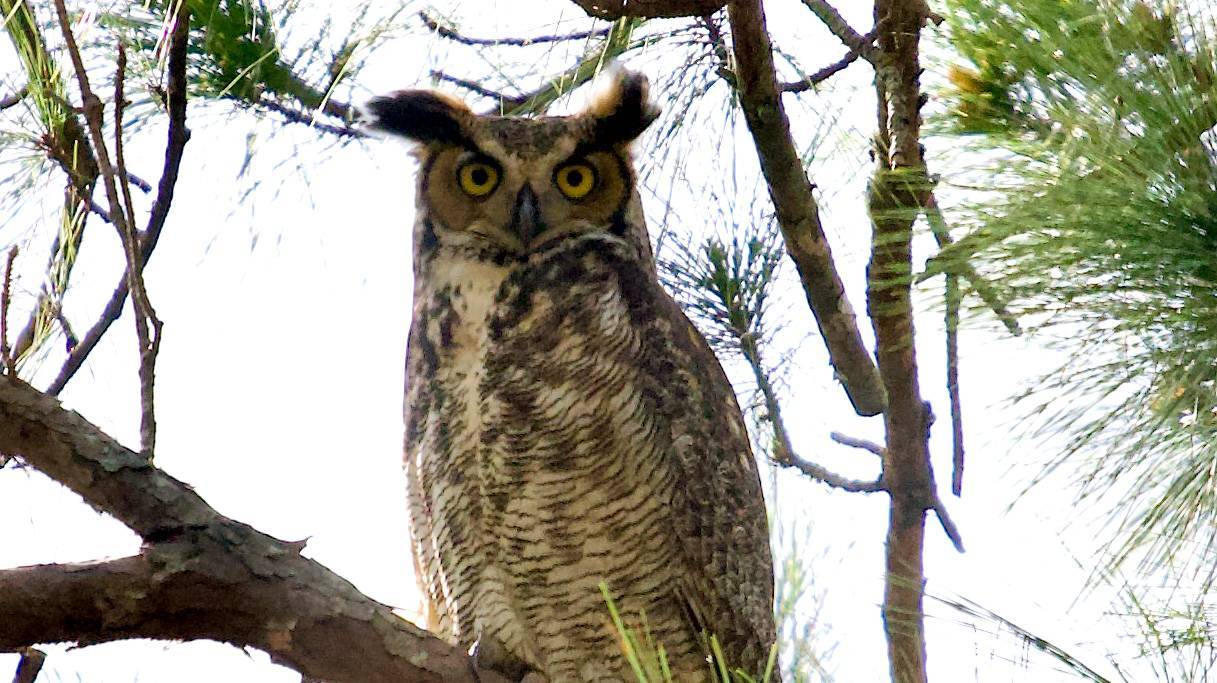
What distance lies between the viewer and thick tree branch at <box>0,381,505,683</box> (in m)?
1.24

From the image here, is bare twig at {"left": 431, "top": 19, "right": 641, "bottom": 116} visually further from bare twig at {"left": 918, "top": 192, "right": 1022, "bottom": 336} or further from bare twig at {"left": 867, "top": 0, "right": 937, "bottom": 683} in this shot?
bare twig at {"left": 918, "top": 192, "right": 1022, "bottom": 336}

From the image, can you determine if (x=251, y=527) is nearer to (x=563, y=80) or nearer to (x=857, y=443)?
(x=563, y=80)

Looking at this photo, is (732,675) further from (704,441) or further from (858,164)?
(858,164)

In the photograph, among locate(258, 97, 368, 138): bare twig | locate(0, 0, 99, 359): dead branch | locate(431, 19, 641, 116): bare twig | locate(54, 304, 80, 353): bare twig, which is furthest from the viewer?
locate(258, 97, 368, 138): bare twig

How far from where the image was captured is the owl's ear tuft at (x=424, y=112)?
87.8 inches

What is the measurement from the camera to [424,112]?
2.26m

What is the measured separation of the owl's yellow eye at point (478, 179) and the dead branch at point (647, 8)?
2.49ft

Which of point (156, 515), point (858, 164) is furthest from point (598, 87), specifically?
point (156, 515)

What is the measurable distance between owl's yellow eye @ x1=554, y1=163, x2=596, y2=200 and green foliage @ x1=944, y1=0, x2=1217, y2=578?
851 mm

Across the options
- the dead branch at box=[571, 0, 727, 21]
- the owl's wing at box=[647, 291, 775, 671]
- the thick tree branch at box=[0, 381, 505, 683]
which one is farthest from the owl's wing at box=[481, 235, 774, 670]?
the dead branch at box=[571, 0, 727, 21]

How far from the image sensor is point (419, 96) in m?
2.24

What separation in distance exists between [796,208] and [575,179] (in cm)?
52

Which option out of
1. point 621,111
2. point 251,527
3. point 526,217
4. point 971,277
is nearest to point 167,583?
point 251,527

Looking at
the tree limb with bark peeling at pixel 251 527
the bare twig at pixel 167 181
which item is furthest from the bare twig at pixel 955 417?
the bare twig at pixel 167 181
